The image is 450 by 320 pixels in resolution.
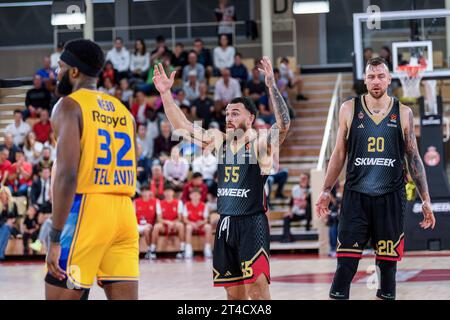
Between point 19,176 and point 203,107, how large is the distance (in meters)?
4.24

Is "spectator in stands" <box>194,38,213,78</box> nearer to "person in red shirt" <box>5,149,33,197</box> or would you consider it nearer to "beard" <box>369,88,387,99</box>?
"person in red shirt" <box>5,149,33,197</box>

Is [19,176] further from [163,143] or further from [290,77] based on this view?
[290,77]

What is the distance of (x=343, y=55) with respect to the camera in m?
24.8

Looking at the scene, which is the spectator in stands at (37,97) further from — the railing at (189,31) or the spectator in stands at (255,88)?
the spectator in stands at (255,88)

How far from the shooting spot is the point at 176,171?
1809 centimetres

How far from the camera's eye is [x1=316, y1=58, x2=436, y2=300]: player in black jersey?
23.3 ft

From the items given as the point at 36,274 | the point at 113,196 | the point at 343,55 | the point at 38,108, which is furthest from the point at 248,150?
the point at 343,55

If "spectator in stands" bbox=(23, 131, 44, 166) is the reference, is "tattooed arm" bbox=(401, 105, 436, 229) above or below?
below

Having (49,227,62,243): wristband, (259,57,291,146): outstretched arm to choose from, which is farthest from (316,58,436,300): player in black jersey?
(49,227,62,243): wristband

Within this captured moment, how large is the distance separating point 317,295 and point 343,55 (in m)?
15.4

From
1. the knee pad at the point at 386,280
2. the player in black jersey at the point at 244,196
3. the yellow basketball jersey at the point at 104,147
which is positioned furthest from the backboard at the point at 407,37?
the yellow basketball jersey at the point at 104,147

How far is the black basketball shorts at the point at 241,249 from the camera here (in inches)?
269

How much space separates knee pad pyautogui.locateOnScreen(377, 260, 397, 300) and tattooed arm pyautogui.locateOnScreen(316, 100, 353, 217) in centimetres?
62

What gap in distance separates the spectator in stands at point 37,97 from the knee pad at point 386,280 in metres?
14.9
